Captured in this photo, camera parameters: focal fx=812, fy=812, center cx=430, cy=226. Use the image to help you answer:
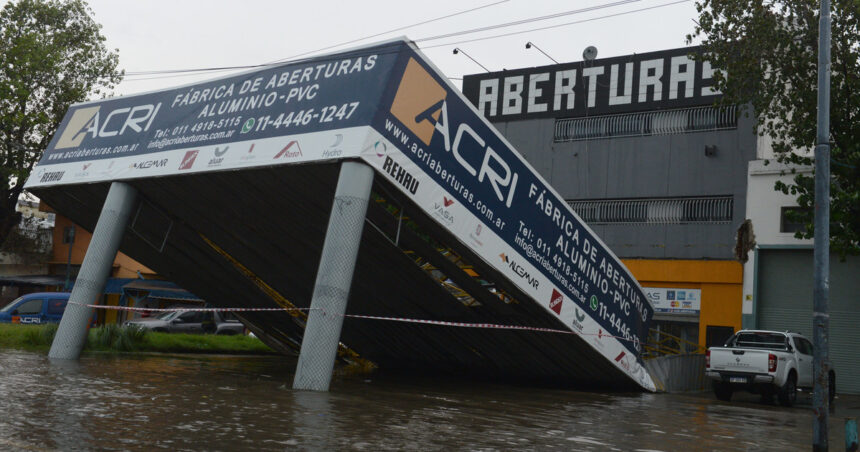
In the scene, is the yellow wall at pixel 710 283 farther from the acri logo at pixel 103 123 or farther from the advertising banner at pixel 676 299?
the acri logo at pixel 103 123

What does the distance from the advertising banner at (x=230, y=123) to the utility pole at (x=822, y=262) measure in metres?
6.93

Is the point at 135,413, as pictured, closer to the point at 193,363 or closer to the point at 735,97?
the point at 193,363

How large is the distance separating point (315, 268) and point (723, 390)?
35.4 ft

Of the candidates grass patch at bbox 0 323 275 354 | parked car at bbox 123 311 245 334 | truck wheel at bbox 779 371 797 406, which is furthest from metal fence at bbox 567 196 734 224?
grass patch at bbox 0 323 275 354

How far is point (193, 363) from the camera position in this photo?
2027 centimetres

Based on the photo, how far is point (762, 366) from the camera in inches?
778

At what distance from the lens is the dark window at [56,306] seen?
29953 millimetres

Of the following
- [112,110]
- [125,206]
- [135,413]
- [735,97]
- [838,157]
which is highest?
[735,97]

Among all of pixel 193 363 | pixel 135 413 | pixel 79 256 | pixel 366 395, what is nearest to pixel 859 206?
pixel 366 395

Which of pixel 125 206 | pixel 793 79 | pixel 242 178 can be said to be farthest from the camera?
pixel 793 79

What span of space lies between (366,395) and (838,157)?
15.7 m

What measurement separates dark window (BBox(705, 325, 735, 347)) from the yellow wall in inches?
4.4

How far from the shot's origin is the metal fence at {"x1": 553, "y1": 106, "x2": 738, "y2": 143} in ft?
104

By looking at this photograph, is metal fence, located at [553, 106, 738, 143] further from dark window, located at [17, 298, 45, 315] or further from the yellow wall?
dark window, located at [17, 298, 45, 315]
